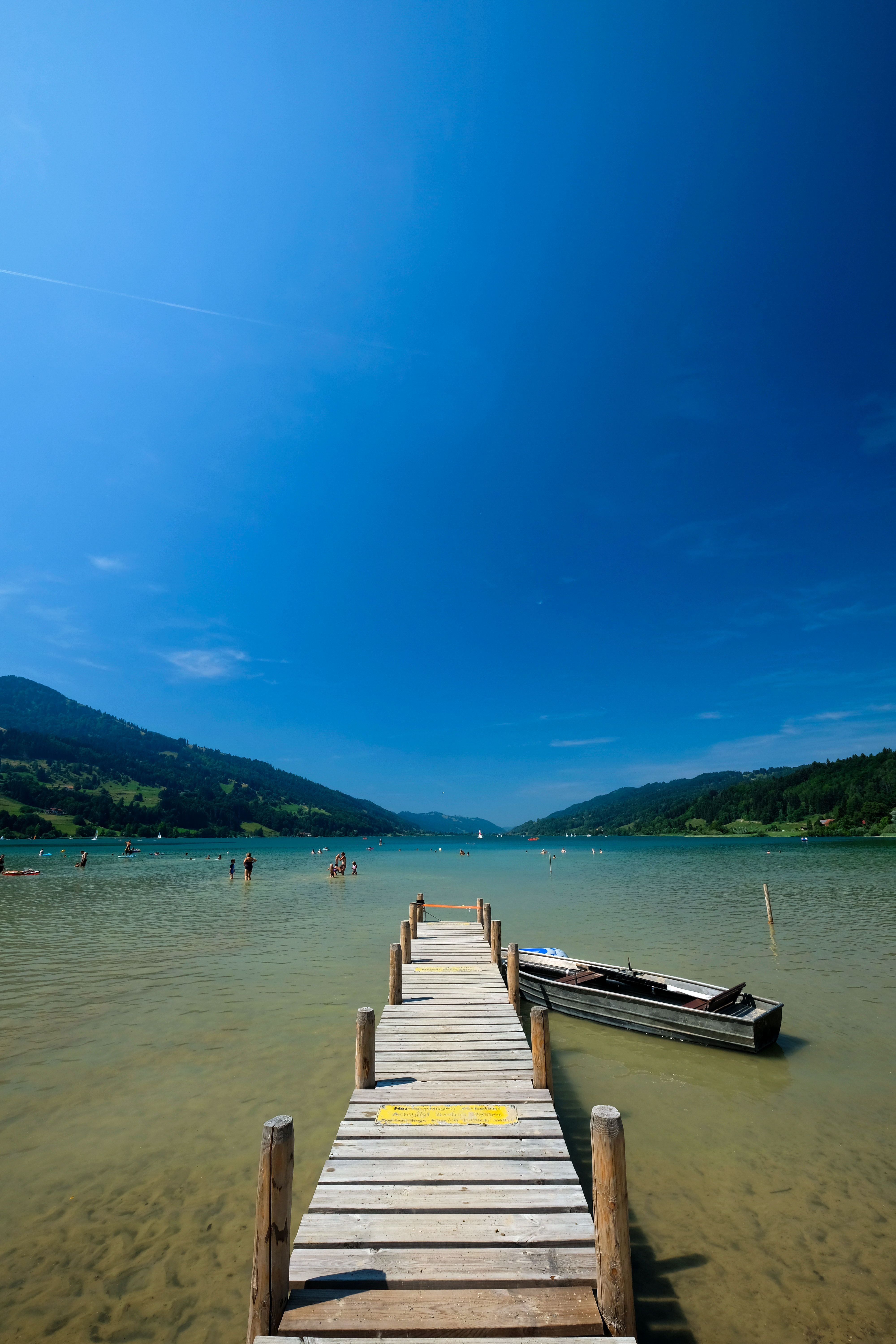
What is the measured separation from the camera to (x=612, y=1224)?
491 cm

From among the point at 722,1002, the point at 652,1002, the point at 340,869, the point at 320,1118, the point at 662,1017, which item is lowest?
the point at 340,869

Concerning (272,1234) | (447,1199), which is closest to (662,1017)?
(447,1199)

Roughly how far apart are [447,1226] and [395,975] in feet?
26.1

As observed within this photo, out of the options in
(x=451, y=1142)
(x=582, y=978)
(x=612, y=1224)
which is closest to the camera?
(x=612, y=1224)

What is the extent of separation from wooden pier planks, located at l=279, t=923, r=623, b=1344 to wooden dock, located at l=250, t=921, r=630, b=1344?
0.01 metres

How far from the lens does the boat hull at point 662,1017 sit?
13336mm

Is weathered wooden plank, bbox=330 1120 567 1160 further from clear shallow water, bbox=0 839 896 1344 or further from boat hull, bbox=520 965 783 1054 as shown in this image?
boat hull, bbox=520 965 783 1054

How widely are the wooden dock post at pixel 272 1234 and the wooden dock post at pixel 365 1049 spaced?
13.1 feet

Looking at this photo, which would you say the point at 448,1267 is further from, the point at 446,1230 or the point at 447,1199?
the point at 447,1199

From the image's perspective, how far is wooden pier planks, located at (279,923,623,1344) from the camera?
4855 millimetres

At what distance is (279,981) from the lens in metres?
19.8

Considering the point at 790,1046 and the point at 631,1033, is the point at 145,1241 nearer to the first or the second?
the point at 631,1033

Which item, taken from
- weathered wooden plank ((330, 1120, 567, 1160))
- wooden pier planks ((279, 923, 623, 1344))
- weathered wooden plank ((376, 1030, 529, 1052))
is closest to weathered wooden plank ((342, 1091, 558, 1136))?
wooden pier planks ((279, 923, 623, 1344))

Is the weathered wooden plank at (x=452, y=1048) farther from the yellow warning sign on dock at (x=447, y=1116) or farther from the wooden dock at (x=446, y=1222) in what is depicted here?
the yellow warning sign on dock at (x=447, y=1116)
